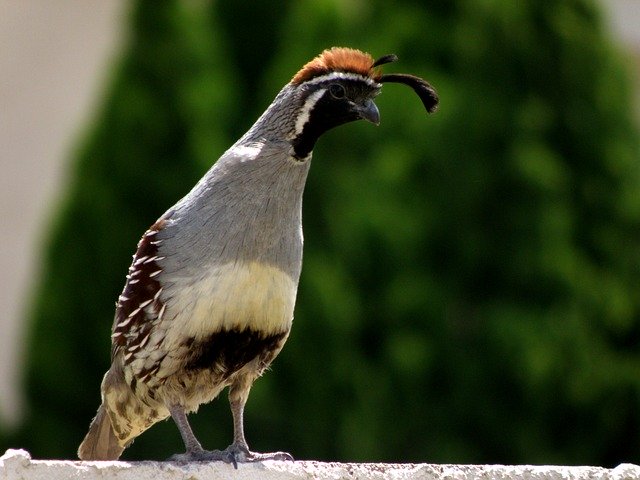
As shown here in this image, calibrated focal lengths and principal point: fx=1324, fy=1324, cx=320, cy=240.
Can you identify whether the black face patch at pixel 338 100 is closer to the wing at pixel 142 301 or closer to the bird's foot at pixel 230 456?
the wing at pixel 142 301

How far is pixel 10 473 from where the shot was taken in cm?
289

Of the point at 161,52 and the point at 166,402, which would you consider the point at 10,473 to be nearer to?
the point at 166,402

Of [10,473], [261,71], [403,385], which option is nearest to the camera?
[10,473]

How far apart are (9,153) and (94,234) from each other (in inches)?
121

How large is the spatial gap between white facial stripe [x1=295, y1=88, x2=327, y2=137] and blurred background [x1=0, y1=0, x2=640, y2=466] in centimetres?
273

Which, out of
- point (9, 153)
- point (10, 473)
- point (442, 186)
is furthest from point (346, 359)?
point (9, 153)

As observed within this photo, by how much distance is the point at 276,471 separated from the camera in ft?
10.4

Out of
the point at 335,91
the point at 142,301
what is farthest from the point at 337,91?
the point at 142,301

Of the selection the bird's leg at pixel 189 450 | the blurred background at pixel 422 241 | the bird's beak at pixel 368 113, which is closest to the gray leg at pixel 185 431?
the bird's leg at pixel 189 450

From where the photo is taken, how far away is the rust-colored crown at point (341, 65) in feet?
12.9

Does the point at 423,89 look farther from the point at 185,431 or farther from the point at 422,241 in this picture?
the point at 422,241

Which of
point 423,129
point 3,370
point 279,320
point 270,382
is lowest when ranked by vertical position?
point 3,370

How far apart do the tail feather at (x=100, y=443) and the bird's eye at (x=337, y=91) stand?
53.4 inches

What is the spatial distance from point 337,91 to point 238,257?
0.58 metres
